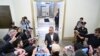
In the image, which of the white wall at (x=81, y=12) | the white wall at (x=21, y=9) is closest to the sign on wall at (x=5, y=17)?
the white wall at (x=21, y=9)

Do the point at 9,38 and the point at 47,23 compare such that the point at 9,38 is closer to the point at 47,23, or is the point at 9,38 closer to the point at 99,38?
the point at 99,38

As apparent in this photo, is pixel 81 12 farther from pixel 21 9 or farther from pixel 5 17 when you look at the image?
pixel 5 17

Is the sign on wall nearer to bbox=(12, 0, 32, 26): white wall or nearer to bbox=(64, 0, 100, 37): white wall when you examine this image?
bbox=(12, 0, 32, 26): white wall

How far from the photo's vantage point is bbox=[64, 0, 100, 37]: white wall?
19.7 feet

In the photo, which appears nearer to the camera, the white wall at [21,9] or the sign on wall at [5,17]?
the white wall at [21,9]

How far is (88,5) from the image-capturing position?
607cm

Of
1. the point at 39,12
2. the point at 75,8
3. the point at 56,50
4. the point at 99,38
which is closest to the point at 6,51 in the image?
the point at 56,50

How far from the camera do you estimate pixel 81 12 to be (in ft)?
20.3

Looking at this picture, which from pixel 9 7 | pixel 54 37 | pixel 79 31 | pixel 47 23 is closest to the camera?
pixel 54 37

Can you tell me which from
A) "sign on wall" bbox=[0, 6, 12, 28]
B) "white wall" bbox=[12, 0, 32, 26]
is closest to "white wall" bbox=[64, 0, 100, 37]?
"white wall" bbox=[12, 0, 32, 26]

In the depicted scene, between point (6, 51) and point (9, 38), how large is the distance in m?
0.91

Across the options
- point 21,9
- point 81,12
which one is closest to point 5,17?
point 21,9

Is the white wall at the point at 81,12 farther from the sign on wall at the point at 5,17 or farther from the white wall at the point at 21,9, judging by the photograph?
the sign on wall at the point at 5,17

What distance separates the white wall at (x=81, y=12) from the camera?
236 inches
